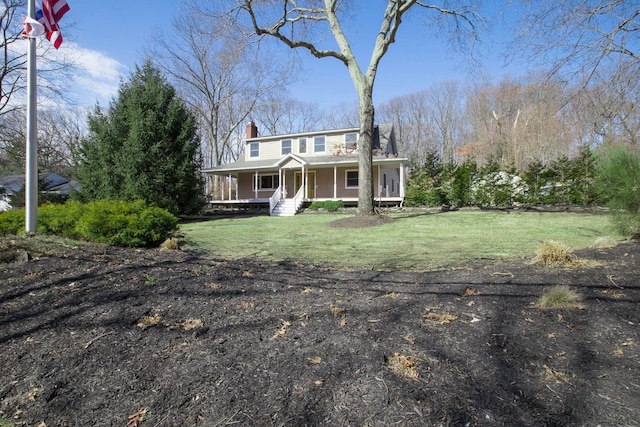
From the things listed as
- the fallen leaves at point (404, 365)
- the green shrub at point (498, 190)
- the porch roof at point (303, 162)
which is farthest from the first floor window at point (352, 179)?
the fallen leaves at point (404, 365)

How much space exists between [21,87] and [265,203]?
1574cm

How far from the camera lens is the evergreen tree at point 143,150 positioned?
1417 centimetres

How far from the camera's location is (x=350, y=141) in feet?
70.6

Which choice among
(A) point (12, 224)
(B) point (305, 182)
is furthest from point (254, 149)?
(A) point (12, 224)

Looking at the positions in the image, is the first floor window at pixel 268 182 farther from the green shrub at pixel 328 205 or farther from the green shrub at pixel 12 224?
the green shrub at pixel 12 224

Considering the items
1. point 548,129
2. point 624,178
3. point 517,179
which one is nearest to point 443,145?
point 548,129

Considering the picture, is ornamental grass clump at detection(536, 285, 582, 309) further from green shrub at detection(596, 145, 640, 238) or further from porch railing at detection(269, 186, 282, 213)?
porch railing at detection(269, 186, 282, 213)

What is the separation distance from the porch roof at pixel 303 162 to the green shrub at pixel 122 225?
1389cm

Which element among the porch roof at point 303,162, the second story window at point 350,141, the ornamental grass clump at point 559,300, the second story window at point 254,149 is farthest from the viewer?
the second story window at point 254,149

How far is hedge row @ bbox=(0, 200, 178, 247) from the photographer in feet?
17.7

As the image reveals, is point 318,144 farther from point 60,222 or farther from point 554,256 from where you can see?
point 554,256

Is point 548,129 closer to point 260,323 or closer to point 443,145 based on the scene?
point 443,145

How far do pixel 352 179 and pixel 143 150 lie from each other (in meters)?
11.7

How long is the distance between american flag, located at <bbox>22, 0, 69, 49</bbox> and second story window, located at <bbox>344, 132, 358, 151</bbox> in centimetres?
1659
